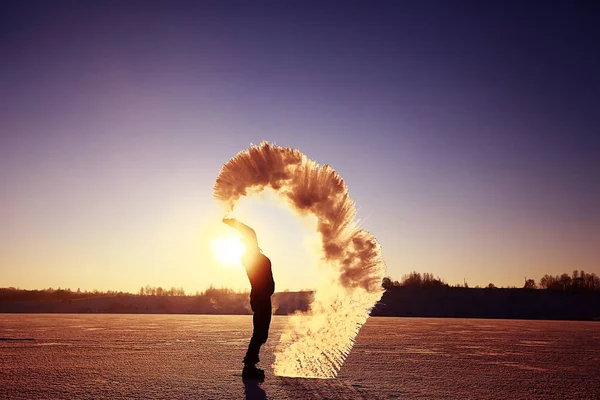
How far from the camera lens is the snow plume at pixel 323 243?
1001cm

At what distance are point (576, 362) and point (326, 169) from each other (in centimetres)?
885

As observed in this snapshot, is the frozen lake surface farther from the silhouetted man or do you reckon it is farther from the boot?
the silhouetted man

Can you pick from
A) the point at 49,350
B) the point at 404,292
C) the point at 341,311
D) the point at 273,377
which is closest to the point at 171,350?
the point at 49,350

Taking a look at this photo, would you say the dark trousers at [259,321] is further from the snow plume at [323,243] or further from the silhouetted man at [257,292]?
the snow plume at [323,243]

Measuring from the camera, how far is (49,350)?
591 inches

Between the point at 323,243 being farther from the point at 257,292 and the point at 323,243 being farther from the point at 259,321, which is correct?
the point at 259,321

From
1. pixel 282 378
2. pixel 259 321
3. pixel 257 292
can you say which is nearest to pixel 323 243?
pixel 257 292

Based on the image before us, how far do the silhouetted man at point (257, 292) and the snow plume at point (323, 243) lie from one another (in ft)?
2.75

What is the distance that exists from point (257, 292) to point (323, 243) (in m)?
1.66

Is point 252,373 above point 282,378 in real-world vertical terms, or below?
above

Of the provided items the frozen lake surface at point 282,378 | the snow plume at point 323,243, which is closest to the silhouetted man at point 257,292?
the frozen lake surface at point 282,378

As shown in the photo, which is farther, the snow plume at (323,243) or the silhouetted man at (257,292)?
the snow plume at (323,243)

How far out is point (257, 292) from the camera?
9.62 m

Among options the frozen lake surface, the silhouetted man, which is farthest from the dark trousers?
the frozen lake surface
